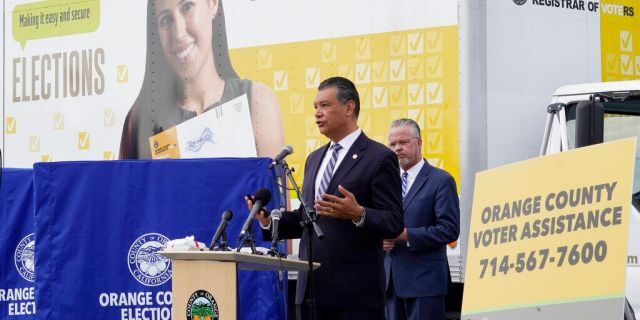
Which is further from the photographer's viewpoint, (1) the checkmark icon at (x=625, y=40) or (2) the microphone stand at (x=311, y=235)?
(1) the checkmark icon at (x=625, y=40)

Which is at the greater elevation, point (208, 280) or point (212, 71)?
point (212, 71)

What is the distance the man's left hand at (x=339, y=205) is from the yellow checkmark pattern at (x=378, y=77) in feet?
8.33

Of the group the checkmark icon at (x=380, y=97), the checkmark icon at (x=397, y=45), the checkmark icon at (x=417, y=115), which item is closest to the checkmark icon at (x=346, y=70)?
the checkmark icon at (x=380, y=97)

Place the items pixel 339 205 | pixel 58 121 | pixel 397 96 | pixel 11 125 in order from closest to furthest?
pixel 339 205
pixel 397 96
pixel 58 121
pixel 11 125

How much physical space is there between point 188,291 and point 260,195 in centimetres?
65

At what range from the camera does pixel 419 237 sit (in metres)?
8.47

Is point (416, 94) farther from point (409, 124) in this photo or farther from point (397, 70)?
point (409, 124)

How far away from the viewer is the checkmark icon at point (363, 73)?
374 inches

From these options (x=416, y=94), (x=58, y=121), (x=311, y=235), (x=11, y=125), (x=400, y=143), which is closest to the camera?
(x=311, y=235)

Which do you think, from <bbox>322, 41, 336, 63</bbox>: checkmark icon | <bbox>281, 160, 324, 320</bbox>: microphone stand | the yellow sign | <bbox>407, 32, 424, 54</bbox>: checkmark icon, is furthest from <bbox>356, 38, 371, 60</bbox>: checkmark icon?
<bbox>281, 160, 324, 320</bbox>: microphone stand

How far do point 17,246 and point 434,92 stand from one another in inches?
135

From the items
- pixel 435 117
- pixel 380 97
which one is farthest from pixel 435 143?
pixel 380 97

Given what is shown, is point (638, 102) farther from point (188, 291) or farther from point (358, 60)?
point (188, 291)

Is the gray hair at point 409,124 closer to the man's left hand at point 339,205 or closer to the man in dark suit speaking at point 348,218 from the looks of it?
the man in dark suit speaking at point 348,218
